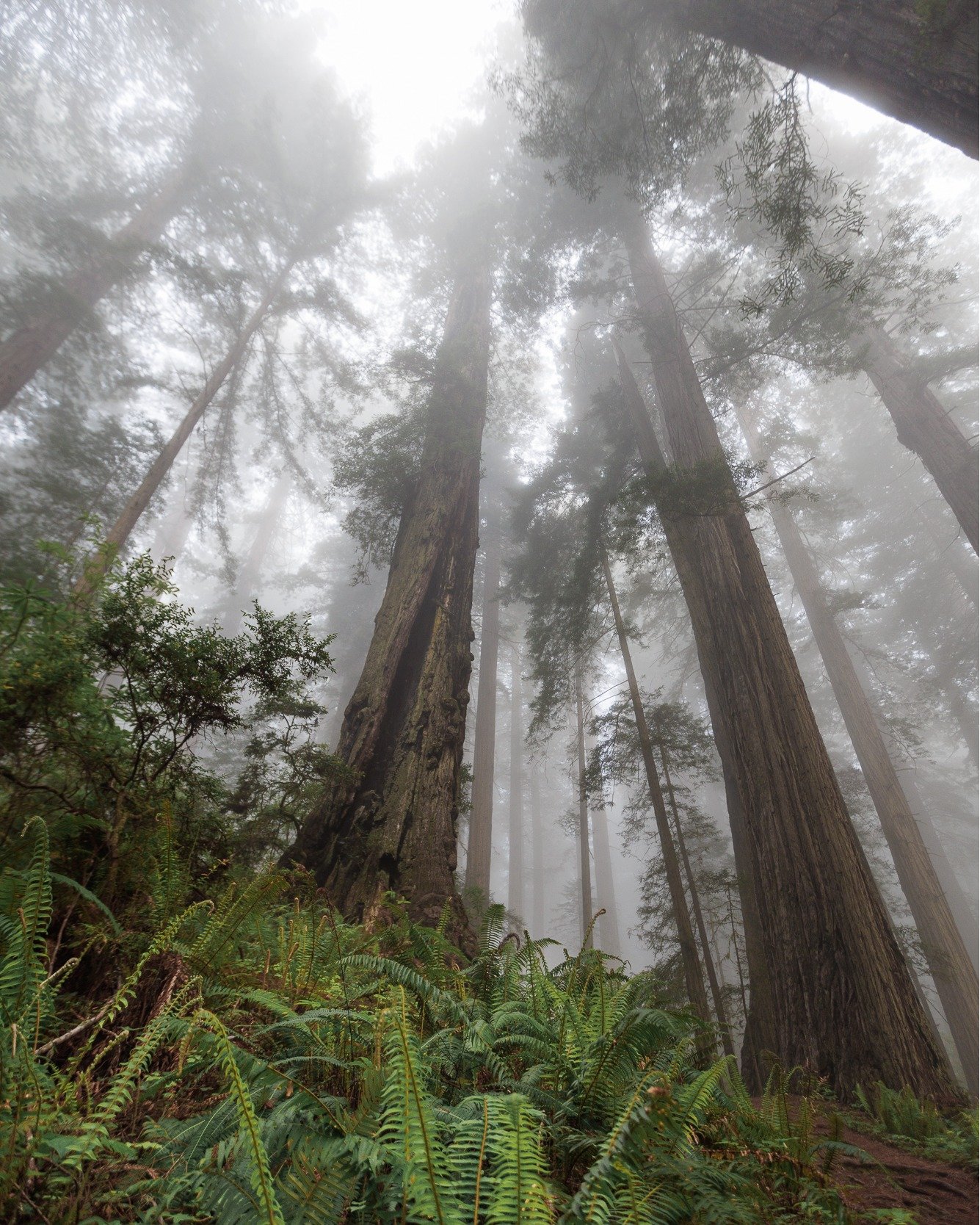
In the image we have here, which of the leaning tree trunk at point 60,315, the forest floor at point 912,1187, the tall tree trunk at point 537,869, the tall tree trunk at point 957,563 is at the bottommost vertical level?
the forest floor at point 912,1187

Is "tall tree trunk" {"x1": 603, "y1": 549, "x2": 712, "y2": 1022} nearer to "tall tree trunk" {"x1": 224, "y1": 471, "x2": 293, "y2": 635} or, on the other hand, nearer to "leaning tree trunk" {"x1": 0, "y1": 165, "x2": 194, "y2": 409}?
"leaning tree trunk" {"x1": 0, "y1": 165, "x2": 194, "y2": 409}

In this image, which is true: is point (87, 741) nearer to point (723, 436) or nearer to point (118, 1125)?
point (118, 1125)

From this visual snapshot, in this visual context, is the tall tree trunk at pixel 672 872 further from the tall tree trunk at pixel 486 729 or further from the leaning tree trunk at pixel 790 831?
the tall tree trunk at pixel 486 729

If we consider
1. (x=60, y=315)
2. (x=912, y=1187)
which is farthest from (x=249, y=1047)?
(x=60, y=315)

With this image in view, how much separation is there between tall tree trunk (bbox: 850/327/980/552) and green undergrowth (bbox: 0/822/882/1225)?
8.28m

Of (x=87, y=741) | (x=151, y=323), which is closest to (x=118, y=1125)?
(x=87, y=741)

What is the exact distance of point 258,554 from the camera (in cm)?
3278

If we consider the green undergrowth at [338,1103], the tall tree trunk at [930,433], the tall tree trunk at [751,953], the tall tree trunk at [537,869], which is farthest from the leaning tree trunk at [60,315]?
the tall tree trunk at [537,869]

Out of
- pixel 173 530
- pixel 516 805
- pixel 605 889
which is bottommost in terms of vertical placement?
pixel 605 889

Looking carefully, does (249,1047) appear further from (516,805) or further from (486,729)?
(516,805)

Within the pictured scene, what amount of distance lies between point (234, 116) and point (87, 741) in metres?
Answer: 17.4

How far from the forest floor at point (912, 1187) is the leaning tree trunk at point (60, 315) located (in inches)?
521

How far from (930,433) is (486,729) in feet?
36.5

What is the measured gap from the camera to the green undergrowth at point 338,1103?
2.90ft
